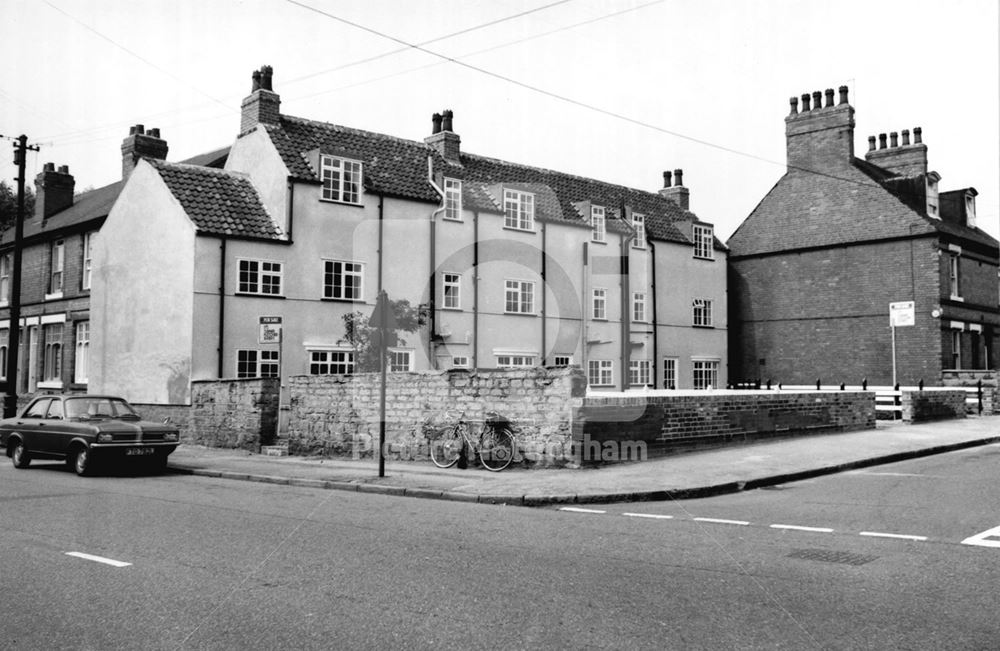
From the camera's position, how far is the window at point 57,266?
32.5 metres

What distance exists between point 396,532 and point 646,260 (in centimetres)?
2940

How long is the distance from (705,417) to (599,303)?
1797 cm

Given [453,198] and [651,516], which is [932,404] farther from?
[651,516]

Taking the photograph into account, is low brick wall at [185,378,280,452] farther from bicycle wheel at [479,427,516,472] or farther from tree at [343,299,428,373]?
bicycle wheel at [479,427,516,472]

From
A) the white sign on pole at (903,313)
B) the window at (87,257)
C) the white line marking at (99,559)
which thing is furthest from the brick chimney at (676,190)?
the white line marking at (99,559)

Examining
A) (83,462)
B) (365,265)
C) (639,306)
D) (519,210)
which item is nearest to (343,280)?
(365,265)

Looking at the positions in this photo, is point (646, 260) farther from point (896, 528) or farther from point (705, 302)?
point (896, 528)

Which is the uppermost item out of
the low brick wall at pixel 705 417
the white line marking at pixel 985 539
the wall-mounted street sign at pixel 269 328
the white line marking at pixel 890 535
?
the wall-mounted street sign at pixel 269 328

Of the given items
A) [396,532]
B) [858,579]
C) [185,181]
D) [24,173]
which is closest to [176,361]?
[185,181]

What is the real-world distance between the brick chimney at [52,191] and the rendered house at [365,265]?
Answer: 35.8ft

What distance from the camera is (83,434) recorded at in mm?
15867

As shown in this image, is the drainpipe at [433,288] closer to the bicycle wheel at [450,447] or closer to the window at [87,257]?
the window at [87,257]

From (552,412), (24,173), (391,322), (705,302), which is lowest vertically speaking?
(552,412)

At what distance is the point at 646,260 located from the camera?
3681cm
